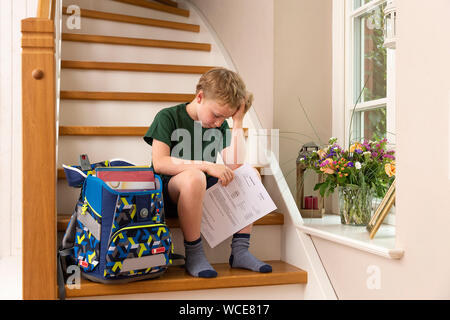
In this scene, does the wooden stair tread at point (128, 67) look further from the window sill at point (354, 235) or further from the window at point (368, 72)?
the window sill at point (354, 235)

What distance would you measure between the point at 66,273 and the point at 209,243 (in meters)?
0.48

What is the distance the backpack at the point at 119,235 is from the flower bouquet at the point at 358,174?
59cm

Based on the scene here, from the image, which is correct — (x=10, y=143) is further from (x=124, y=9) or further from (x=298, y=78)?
(x=298, y=78)

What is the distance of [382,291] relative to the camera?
129 centimetres

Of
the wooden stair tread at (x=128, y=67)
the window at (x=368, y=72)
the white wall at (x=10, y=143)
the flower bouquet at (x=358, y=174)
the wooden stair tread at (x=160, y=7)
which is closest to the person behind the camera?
the flower bouquet at (x=358, y=174)

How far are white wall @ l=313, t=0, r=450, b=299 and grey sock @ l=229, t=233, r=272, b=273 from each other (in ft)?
1.36

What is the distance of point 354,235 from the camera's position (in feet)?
4.84

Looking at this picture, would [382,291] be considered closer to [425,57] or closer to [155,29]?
[425,57]

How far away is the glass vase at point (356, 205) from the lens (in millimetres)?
1607

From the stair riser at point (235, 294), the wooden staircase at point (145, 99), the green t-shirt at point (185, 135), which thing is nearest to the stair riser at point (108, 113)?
the wooden staircase at point (145, 99)

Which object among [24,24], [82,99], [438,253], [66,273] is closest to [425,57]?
[438,253]

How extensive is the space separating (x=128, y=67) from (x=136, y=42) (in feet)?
0.96

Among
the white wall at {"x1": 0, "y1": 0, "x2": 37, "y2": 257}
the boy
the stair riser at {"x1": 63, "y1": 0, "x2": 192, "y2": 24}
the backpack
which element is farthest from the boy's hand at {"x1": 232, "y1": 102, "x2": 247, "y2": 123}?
the stair riser at {"x1": 63, "y1": 0, "x2": 192, "y2": 24}

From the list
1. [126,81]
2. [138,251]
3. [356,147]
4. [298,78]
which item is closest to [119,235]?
[138,251]
